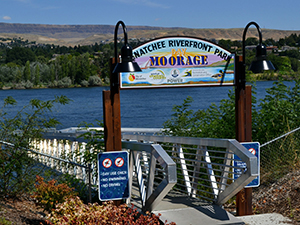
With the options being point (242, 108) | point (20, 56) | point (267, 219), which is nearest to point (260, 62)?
point (242, 108)

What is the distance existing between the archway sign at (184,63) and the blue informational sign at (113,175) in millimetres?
1358

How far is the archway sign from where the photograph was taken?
280 inches

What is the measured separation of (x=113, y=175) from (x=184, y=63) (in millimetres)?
2306

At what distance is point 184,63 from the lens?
7.21 metres

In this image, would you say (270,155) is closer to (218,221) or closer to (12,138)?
(218,221)

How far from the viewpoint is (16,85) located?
97.2 meters

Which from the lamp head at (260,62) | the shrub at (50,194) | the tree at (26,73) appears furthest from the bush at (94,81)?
the lamp head at (260,62)

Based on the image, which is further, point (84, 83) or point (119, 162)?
point (84, 83)

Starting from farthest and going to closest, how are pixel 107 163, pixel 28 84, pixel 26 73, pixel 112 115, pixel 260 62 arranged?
pixel 28 84 → pixel 26 73 → pixel 112 115 → pixel 107 163 → pixel 260 62

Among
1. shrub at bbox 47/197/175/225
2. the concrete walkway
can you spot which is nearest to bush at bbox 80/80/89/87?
the concrete walkway

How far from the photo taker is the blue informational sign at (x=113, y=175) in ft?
22.1

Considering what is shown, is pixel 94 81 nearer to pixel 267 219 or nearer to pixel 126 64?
pixel 126 64

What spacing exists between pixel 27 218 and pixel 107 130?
1925 mm

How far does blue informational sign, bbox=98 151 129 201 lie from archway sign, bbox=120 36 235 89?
136 cm
